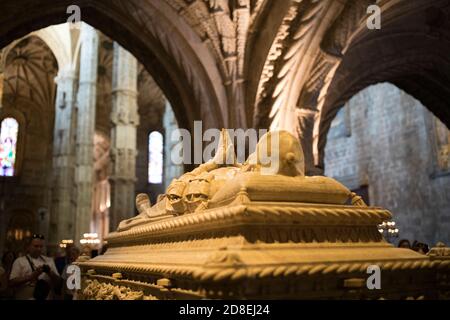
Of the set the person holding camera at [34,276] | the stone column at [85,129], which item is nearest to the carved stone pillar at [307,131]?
the person holding camera at [34,276]

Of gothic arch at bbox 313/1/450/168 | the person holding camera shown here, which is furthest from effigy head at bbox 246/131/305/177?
gothic arch at bbox 313/1/450/168

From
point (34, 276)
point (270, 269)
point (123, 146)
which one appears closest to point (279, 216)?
point (270, 269)

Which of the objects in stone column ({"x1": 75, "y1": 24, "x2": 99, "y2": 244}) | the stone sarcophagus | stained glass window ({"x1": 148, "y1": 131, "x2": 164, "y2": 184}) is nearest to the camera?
the stone sarcophagus

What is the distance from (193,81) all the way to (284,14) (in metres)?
1.65

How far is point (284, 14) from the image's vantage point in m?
6.18

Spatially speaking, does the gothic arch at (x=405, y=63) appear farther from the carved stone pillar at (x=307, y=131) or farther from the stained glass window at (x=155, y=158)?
the stained glass window at (x=155, y=158)

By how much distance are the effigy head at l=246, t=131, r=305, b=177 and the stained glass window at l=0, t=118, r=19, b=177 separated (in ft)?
76.4

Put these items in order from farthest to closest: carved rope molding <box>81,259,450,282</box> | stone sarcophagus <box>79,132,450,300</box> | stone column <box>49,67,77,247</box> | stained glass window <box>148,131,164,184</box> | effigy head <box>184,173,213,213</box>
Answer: stained glass window <box>148,131,164,184</box>
stone column <box>49,67,77,247</box>
effigy head <box>184,173,213,213</box>
stone sarcophagus <box>79,132,450,300</box>
carved rope molding <box>81,259,450,282</box>

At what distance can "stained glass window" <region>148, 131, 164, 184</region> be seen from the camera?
2389 centimetres

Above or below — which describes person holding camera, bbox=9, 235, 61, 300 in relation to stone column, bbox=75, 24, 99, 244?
below

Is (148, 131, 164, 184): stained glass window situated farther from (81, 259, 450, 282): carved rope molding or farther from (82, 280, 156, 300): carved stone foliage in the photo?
(81, 259, 450, 282): carved rope molding

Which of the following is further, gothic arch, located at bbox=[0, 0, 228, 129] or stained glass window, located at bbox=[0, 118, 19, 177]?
stained glass window, located at bbox=[0, 118, 19, 177]

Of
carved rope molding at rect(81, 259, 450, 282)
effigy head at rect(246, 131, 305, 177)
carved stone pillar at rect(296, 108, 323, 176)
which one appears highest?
carved stone pillar at rect(296, 108, 323, 176)

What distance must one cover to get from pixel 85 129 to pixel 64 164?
1.80m
